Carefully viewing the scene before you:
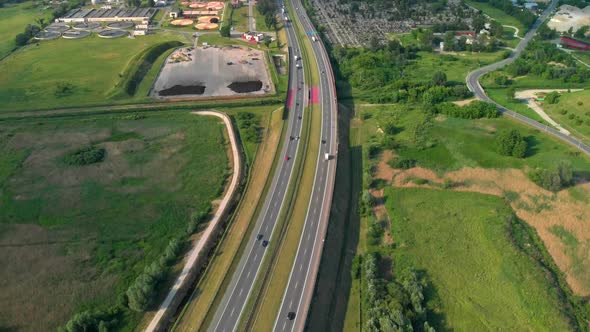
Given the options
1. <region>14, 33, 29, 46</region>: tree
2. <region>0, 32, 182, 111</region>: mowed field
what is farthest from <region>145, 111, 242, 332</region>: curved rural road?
<region>14, 33, 29, 46</region>: tree

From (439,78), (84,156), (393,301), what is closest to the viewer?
(393,301)

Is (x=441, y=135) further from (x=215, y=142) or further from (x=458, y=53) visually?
(x=458, y=53)

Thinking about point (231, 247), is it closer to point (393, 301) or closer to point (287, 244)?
point (287, 244)

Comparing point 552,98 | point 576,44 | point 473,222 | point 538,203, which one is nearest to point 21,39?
point 473,222

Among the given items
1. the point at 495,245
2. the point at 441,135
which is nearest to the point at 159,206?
the point at 495,245

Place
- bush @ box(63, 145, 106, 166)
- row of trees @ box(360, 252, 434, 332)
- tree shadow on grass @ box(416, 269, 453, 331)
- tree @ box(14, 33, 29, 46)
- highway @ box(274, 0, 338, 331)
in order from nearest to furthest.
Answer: row of trees @ box(360, 252, 434, 332), highway @ box(274, 0, 338, 331), tree shadow on grass @ box(416, 269, 453, 331), bush @ box(63, 145, 106, 166), tree @ box(14, 33, 29, 46)

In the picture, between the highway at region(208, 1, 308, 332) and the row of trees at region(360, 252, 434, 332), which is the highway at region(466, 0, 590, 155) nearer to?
the highway at region(208, 1, 308, 332)
